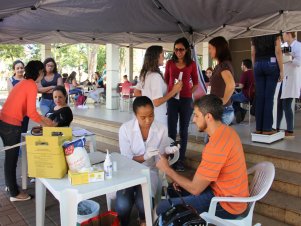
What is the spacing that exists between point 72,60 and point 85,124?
2389 centimetres

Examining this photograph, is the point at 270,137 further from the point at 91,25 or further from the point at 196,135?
the point at 91,25

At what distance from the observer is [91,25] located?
16.4 ft

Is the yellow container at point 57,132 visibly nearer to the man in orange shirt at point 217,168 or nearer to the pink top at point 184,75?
the man in orange shirt at point 217,168

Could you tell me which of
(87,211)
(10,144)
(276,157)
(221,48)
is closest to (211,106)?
(87,211)

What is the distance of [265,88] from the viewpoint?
3.88 meters

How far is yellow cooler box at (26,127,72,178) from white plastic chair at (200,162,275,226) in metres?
0.97

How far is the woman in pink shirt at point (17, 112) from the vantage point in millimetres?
3076

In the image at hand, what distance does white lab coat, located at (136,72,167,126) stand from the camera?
3.38m

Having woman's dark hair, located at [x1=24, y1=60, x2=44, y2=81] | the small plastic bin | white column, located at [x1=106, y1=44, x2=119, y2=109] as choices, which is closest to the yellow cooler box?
Result: the small plastic bin

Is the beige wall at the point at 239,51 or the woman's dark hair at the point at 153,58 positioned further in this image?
the beige wall at the point at 239,51

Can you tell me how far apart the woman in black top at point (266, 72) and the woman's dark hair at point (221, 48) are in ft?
2.82

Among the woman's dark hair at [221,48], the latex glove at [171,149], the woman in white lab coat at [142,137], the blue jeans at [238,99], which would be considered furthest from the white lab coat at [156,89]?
the blue jeans at [238,99]

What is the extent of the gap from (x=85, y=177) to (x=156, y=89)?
1.72 m

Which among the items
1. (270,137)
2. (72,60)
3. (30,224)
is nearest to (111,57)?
(270,137)
